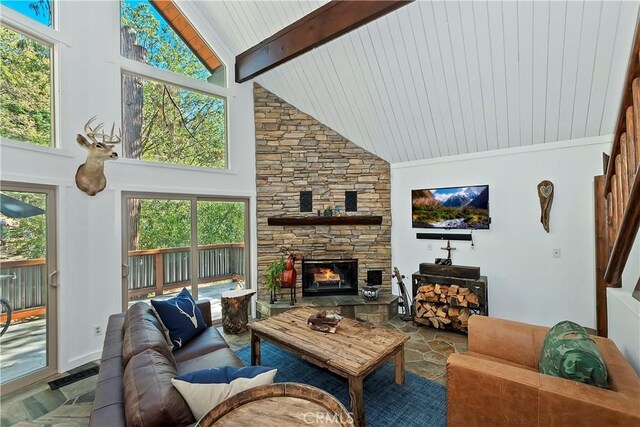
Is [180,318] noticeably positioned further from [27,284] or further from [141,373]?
[27,284]

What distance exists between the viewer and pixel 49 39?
123 inches

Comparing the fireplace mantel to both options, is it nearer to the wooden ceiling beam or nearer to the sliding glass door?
the sliding glass door

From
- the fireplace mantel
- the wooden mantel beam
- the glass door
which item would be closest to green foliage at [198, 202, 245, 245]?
the fireplace mantel

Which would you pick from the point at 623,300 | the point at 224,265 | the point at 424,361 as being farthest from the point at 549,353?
the point at 224,265

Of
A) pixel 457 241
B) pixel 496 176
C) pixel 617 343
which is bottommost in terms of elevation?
pixel 617 343

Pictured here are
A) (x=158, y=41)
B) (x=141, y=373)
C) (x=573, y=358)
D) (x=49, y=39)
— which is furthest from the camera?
(x=158, y=41)

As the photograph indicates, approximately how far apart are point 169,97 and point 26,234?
2.49 m

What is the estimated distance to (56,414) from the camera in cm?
249

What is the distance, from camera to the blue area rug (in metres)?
2.35

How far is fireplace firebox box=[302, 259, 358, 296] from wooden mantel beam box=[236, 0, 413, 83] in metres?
3.19

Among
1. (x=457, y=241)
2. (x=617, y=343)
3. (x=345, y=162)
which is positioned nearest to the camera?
(x=617, y=343)

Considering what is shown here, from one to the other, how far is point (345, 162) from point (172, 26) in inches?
133

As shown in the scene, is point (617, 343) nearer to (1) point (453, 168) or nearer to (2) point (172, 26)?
(1) point (453, 168)

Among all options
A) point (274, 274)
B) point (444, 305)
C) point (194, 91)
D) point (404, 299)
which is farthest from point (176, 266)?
point (444, 305)
